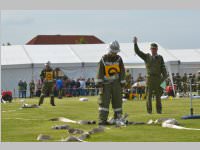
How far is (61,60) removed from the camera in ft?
153

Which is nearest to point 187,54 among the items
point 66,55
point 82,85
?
point 66,55

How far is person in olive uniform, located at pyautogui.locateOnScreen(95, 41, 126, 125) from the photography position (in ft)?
51.0

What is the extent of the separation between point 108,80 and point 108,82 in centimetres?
5

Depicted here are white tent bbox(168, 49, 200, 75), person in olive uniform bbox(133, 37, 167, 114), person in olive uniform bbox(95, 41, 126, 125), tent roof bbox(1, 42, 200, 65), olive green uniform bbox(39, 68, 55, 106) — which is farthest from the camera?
white tent bbox(168, 49, 200, 75)

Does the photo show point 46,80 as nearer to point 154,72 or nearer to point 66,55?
point 154,72

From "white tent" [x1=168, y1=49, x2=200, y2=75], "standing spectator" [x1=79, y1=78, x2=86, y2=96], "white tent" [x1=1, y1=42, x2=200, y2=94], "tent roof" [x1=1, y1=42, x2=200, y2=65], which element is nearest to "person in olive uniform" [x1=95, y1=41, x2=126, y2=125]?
"white tent" [x1=1, y1=42, x2=200, y2=94]

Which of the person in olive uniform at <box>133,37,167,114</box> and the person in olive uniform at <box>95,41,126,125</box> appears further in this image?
the person in olive uniform at <box>133,37,167,114</box>

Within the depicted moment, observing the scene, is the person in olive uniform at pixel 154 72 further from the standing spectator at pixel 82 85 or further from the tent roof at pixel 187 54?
the tent roof at pixel 187 54

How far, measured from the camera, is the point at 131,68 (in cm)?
4481

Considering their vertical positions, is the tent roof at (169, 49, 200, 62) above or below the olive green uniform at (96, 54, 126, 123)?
above

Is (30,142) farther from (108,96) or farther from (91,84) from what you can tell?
(91,84)

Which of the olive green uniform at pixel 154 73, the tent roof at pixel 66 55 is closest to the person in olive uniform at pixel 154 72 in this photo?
the olive green uniform at pixel 154 73

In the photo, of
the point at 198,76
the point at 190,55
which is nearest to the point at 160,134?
the point at 198,76

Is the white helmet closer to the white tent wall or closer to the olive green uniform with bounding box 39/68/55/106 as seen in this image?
the olive green uniform with bounding box 39/68/55/106
